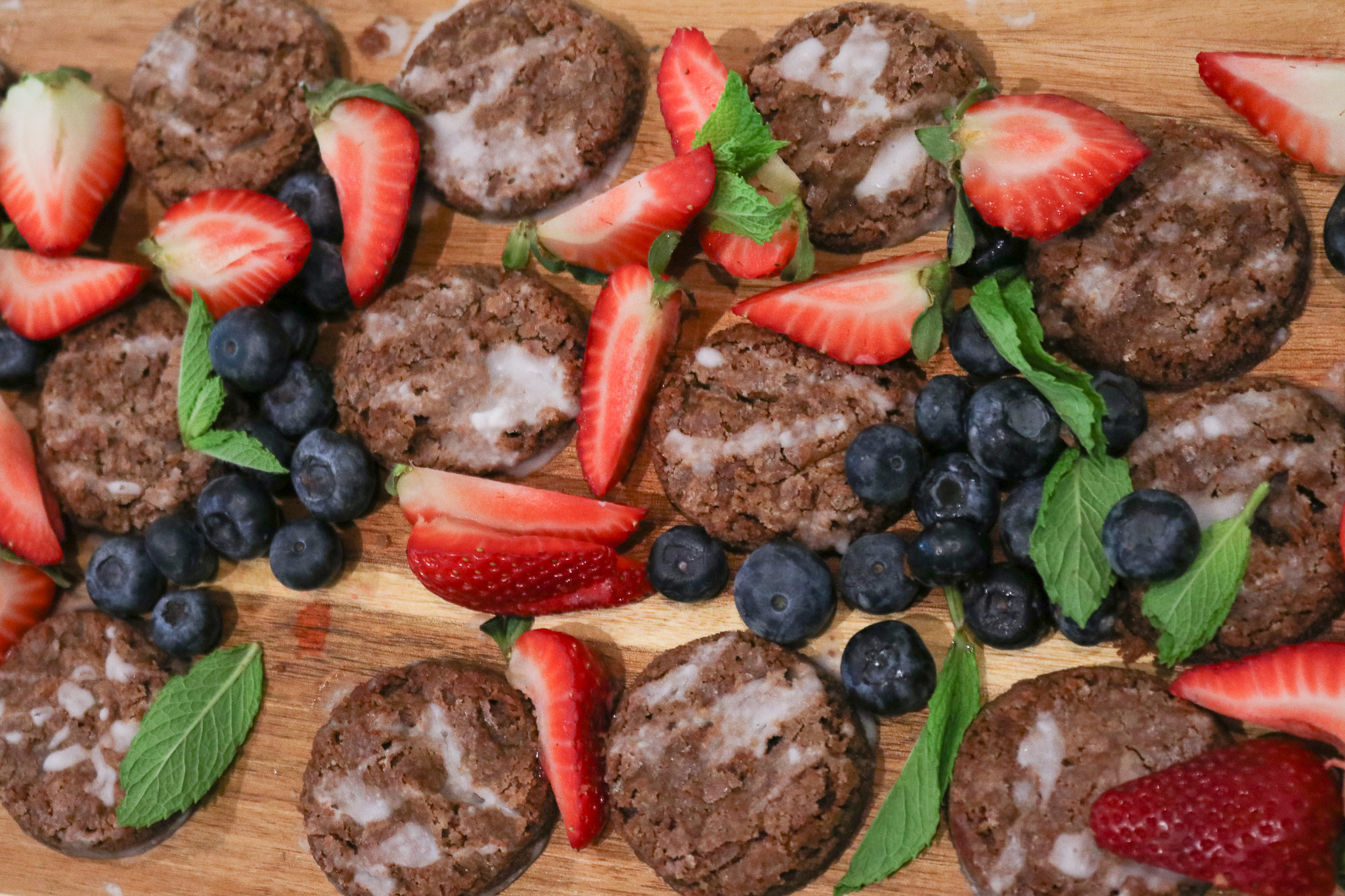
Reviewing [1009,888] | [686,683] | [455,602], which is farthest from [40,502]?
[1009,888]

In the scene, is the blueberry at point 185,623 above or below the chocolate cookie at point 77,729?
above

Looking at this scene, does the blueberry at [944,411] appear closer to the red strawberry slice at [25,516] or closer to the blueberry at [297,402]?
the blueberry at [297,402]

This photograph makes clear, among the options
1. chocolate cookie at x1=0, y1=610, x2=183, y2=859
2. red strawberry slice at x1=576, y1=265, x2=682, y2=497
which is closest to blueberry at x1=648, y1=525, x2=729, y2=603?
red strawberry slice at x1=576, y1=265, x2=682, y2=497

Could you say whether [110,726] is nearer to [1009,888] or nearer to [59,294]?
[59,294]

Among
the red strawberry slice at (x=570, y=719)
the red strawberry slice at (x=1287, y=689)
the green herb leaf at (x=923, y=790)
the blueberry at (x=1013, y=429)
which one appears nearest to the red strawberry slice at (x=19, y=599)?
the red strawberry slice at (x=570, y=719)

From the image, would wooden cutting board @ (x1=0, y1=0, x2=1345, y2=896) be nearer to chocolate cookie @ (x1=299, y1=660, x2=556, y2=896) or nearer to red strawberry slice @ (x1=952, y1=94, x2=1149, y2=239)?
chocolate cookie @ (x1=299, y1=660, x2=556, y2=896)

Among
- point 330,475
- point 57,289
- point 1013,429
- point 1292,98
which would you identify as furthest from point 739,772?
point 57,289
